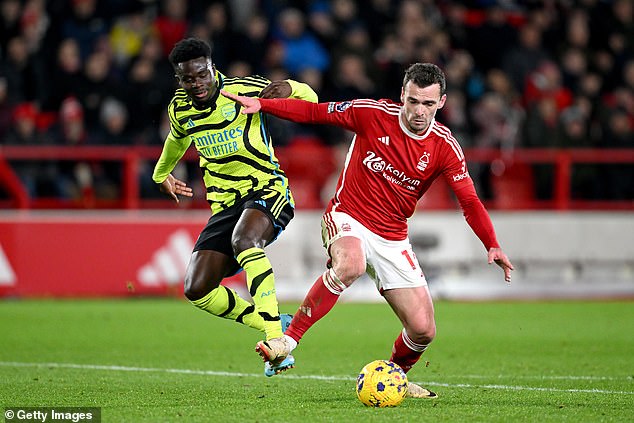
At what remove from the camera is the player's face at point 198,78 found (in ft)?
26.0

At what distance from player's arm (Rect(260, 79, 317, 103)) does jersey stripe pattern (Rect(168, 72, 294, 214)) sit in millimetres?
299

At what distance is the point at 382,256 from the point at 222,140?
5.09 feet

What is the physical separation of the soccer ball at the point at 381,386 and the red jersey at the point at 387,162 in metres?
0.97

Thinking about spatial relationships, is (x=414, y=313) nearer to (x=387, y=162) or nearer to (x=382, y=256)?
(x=382, y=256)

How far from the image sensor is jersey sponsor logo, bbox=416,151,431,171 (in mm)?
7488

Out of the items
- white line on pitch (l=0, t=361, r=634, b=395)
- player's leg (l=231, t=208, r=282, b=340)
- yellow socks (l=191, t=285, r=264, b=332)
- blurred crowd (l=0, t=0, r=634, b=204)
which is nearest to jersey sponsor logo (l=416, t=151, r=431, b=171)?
player's leg (l=231, t=208, r=282, b=340)

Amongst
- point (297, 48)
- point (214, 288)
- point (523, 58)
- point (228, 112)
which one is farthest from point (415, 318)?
point (523, 58)

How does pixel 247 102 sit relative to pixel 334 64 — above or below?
above

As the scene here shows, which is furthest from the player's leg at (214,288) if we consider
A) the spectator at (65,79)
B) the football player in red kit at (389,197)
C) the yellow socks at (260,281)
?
the spectator at (65,79)

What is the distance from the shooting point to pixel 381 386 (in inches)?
274

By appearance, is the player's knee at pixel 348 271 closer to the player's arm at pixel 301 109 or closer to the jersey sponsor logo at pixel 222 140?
the player's arm at pixel 301 109

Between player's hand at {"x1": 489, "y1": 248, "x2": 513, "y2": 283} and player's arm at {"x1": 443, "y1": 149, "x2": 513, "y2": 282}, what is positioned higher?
player's arm at {"x1": 443, "y1": 149, "x2": 513, "y2": 282}

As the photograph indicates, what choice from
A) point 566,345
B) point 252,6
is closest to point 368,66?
point 252,6

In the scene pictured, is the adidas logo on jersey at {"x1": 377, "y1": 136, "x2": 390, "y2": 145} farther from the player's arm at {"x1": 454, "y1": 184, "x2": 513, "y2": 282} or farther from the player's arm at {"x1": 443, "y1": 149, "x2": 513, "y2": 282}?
the player's arm at {"x1": 454, "y1": 184, "x2": 513, "y2": 282}
